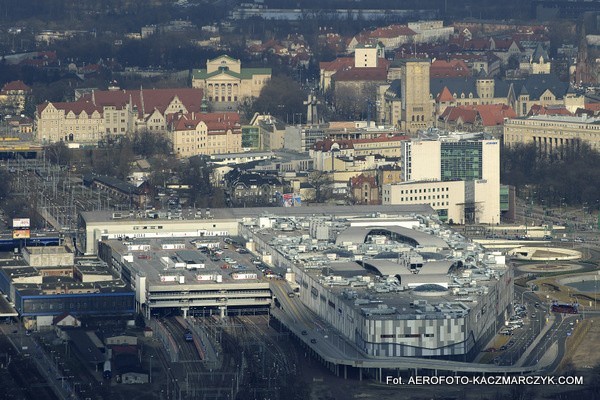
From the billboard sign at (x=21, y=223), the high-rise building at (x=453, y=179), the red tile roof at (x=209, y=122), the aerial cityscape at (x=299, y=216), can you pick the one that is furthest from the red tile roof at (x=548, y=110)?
the billboard sign at (x=21, y=223)

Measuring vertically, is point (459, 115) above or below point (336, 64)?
below

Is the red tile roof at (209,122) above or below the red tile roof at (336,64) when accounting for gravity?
below

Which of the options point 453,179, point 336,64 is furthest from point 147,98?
point 453,179

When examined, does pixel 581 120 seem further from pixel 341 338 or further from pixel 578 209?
pixel 341 338

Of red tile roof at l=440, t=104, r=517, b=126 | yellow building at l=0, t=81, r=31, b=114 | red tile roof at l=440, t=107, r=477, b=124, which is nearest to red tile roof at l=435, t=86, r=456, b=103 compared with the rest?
red tile roof at l=440, t=107, r=477, b=124

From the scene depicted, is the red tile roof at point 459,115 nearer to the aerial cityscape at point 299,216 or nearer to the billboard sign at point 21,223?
the aerial cityscape at point 299,216

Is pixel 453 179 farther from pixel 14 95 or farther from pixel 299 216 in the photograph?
pixel 14 95

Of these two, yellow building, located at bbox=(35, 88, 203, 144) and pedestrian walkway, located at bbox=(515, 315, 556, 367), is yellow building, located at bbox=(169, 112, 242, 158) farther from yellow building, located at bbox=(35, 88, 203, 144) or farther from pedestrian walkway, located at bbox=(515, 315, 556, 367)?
pedestrian walkway, located at bbox=(515, 315, 556, 367)
